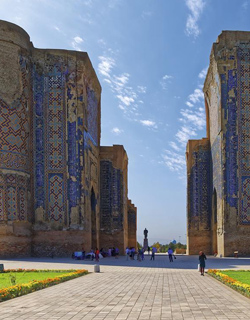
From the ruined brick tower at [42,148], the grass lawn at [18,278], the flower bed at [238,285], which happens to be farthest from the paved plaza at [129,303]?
the ruined brick tower at [42,148]

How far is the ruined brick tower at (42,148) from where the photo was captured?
2148cm

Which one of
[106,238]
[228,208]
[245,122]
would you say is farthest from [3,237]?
[245,122]

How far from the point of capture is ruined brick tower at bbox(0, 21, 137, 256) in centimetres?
2148

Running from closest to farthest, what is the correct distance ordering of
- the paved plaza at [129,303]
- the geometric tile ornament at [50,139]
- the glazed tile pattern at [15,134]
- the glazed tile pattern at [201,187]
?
1. the paved plaza at [129,303]
2. the glazed tile pattern at [15,134]
3. the geometric tile ornament at [50,139]
4. the glazed tile pattern at [201,187]

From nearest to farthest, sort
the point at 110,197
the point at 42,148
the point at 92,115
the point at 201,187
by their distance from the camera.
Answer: the point at 42,148 → the point at 92,115 → the point at 110,197 → the point at 201,187

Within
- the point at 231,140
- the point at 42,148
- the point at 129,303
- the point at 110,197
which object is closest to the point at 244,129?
the point at 231,140

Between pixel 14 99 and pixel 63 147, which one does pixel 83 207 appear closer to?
pixel 63 147

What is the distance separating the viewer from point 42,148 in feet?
74.6

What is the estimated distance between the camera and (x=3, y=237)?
67.3 ft

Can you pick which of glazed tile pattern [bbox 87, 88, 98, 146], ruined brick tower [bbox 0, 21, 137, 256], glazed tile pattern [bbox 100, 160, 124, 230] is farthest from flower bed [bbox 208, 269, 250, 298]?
glazed tile pattern [bbox 100, 160, 124, 230]

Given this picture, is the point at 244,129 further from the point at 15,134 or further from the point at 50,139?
the point at 15,134

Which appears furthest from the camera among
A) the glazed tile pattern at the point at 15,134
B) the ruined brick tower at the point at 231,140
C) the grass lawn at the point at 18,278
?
the ruined brick tower at the point at 231,140

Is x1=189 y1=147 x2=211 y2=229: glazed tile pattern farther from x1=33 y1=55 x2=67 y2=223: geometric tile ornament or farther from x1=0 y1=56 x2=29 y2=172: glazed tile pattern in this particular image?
x1=0 y1=56 x2=29 y2=172: glazed tile pattern

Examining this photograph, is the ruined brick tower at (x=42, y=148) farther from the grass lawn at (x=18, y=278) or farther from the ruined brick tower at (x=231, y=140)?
the grass lawn at (x=18, y=278)
